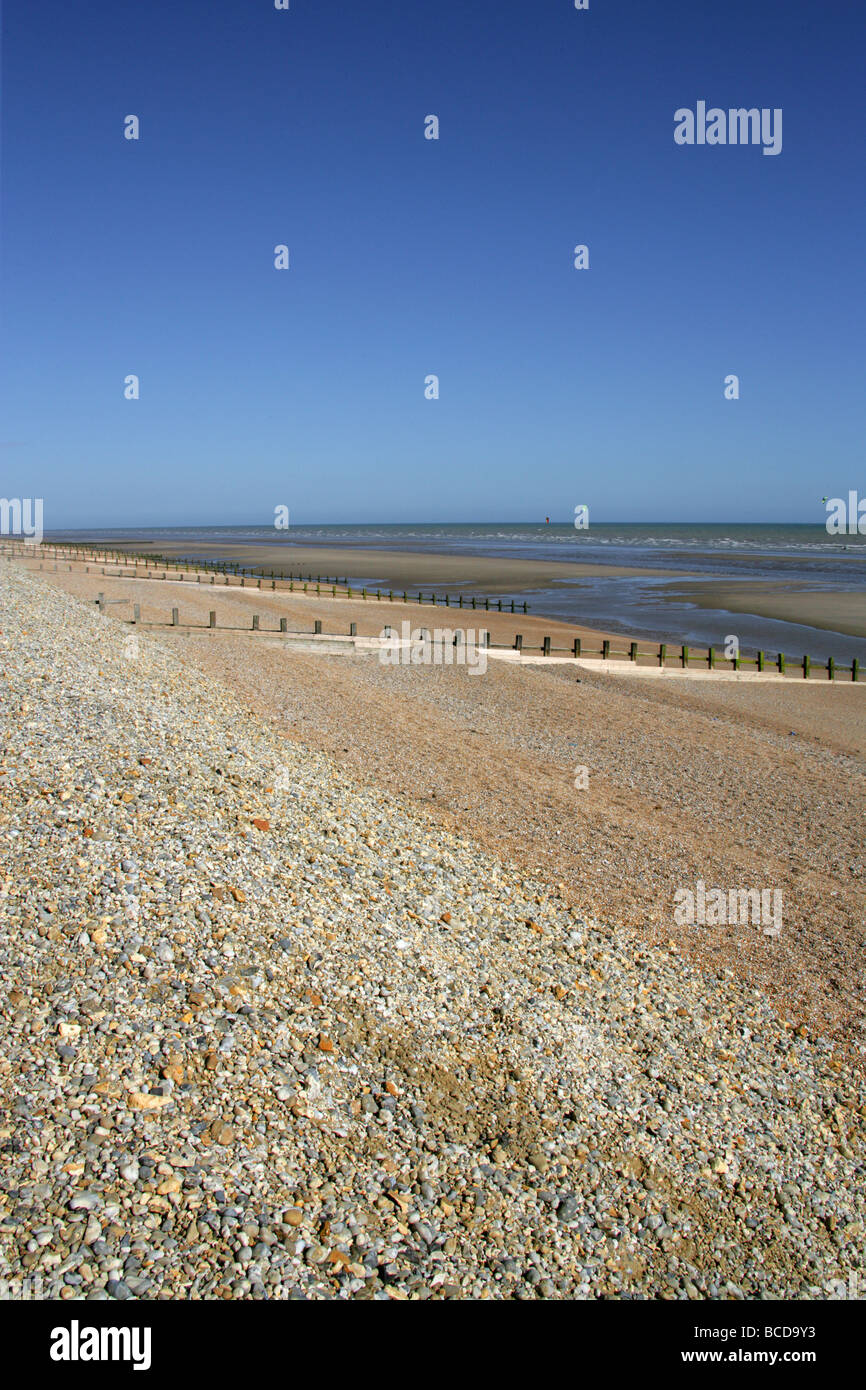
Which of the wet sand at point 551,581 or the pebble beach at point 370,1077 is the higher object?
the wet sand at point 551,581

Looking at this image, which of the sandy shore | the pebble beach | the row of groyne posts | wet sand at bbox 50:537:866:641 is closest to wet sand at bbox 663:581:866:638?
wet sand at bbox 50:537:866:641

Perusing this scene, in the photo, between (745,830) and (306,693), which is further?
(306,693)

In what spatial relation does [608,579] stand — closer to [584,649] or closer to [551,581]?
[551,581]

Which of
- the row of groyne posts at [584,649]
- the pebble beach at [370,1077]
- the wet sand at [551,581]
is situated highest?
the wet sand at [551,581]

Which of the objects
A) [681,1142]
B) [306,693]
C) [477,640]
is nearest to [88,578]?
[477,640]

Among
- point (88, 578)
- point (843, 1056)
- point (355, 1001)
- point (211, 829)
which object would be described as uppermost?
point (88, 578)

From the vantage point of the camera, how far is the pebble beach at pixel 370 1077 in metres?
4.94

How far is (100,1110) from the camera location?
5.43 m

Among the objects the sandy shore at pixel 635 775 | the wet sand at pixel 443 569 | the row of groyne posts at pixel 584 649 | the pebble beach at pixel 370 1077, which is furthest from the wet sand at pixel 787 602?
the pebble beach at pixel 370 1077

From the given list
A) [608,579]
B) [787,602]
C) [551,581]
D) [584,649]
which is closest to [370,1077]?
[584,649]

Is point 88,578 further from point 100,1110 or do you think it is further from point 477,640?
point 100,1110

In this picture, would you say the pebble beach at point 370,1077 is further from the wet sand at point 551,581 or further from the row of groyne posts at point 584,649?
the wet sand at point 551,581

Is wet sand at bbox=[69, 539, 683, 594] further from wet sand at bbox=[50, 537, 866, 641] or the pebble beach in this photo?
the pebble beach

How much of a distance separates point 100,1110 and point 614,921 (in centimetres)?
606
